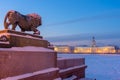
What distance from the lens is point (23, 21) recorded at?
26.0 ft

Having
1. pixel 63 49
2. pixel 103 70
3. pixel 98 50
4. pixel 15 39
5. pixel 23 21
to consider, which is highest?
pixel 63 49

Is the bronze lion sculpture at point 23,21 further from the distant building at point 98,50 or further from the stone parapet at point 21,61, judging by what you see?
the distant building at point 98,50

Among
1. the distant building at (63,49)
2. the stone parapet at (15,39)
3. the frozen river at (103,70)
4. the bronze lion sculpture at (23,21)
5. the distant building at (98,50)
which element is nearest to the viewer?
the stone parapet at (15,39)

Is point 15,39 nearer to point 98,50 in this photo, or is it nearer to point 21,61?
point 21,61

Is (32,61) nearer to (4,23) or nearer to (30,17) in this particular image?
(4,23)

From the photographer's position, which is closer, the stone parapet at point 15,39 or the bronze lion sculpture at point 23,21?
the stone parapet at point 15,39

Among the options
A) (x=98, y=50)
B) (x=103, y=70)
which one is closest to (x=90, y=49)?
(x=98, y=50)

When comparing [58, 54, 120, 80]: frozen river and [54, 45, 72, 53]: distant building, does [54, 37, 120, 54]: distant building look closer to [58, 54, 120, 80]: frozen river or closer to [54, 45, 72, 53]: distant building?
[54, 45, 72, 53]: distant building

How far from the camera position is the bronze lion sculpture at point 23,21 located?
24.0ft

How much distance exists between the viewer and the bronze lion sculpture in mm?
7328

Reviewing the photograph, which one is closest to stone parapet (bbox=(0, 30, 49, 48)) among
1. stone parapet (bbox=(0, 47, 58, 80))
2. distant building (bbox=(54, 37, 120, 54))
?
stone parapet (bbox=(0, 47, 58, 80))

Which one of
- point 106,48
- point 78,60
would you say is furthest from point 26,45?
point 106,48

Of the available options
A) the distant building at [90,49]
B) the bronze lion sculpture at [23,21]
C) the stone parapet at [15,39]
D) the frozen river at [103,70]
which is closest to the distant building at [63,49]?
the distant building at [90,49]

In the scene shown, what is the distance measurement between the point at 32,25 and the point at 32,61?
8.11 ft
